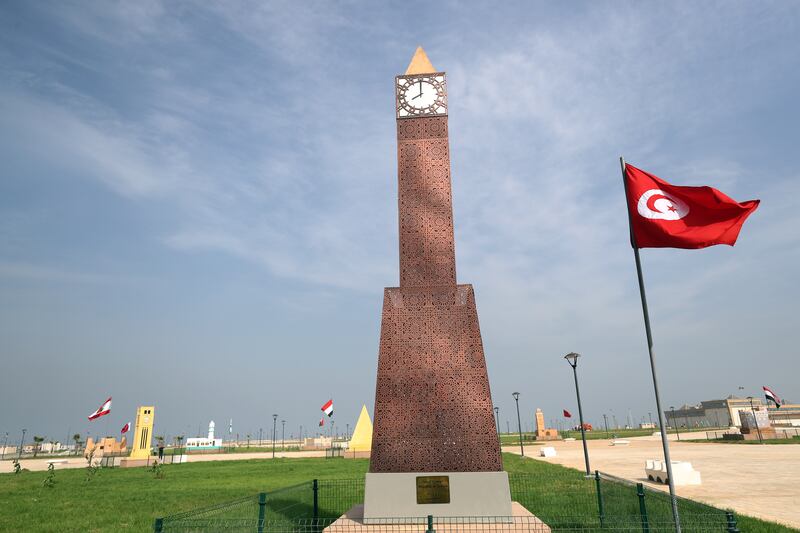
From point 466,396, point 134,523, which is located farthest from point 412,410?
point 134,523

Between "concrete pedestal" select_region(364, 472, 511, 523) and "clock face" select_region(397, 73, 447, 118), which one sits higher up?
"clock face" select_region(397, 73, 447, 118)

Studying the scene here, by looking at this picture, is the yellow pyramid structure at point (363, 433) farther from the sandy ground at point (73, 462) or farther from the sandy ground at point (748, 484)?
the sandy ground at point (748, 484)

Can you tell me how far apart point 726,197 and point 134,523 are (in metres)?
19.4

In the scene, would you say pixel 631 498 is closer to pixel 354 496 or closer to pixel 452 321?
pixel 452 321

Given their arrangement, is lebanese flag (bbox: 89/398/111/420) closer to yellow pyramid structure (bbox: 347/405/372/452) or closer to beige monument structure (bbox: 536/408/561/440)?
yellow pyramid structure (bbox: 347/405/372/452)

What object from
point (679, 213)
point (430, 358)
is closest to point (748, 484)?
→ point (430, 358)

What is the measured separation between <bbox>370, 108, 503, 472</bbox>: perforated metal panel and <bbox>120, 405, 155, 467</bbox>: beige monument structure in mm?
46508

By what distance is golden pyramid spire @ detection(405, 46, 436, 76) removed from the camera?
1530 centimetres

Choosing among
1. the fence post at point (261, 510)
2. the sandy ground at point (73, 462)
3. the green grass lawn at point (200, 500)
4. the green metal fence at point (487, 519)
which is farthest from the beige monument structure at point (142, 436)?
the fence post at point (261, 510)

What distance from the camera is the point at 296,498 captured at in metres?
13.9

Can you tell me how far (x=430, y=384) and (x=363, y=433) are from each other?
41321 millimetres

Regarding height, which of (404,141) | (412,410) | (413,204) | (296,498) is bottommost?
(296,498)

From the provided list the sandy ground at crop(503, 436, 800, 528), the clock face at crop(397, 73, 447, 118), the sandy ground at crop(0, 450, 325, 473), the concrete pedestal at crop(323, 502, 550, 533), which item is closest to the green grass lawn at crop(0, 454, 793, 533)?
the concrete pedestal at crop(323, 502, 550, 533)

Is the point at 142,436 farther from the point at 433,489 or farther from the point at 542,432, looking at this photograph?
the point at 542,432
